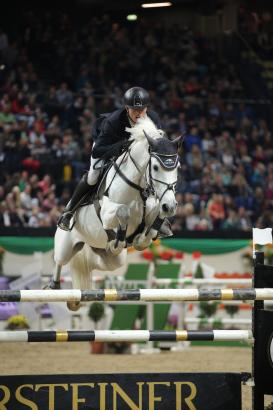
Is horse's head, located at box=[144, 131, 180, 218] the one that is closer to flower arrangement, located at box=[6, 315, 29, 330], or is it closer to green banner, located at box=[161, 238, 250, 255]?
flower arrangement, located at box=[6, 315, 29, 330]

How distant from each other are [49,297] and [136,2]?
19.2 metres

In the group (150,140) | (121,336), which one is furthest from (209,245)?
(121,336)

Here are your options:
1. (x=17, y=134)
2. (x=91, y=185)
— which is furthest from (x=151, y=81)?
(x=91, y=185)

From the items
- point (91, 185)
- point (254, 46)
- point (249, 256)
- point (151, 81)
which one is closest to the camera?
point (91, 185)

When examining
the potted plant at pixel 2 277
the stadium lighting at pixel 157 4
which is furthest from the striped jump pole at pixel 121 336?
the stadium lighting at pixel 157 4

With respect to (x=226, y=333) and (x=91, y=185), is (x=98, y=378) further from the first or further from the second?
(x=91, y=185)

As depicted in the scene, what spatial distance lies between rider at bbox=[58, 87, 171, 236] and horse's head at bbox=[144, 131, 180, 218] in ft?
1.36

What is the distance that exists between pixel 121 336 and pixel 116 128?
2.68 meters

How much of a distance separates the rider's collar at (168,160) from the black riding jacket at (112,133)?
72cm

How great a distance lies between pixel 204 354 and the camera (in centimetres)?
1311

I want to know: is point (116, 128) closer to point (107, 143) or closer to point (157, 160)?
point (107, 143)

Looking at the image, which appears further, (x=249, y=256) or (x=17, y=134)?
(x=17, y=134)

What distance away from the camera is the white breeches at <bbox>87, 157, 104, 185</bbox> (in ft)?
28.7

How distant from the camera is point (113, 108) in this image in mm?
20375
